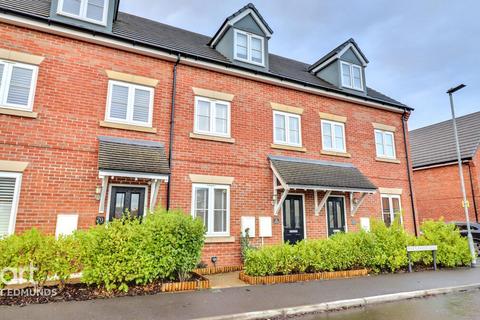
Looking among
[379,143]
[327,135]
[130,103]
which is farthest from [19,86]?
[379,143]

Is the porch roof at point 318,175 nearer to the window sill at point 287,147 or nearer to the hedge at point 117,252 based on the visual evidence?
the window sill at point 287,147

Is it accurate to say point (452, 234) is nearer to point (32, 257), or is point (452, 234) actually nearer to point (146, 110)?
→ point (146, 110)

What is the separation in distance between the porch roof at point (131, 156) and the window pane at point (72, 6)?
4013 mm

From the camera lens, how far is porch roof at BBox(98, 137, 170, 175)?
25.4 ft

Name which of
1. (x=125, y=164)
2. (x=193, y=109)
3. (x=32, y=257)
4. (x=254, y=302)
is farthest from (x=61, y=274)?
(x=193, y=109)

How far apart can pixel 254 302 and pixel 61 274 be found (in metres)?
3.93

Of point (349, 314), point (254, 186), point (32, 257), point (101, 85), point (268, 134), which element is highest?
point (101, 85)

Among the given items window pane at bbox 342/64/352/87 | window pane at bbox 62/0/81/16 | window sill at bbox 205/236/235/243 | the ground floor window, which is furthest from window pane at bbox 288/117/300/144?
window pane at bbox 62/0/81/16

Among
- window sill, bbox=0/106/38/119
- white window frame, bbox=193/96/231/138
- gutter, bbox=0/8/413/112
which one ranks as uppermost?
gutter, bbox=0/8/413/112

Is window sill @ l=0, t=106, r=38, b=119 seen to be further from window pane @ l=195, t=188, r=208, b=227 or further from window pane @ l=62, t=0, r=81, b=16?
window pane @ l=195, t=188, r=208, b=227

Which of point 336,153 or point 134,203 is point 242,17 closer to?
point 336,153

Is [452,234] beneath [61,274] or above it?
above

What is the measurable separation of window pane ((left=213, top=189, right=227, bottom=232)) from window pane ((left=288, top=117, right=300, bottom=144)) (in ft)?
12.0

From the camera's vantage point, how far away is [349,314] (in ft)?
18.1
